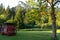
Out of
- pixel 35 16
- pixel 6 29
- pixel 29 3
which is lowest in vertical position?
pixel 6 29

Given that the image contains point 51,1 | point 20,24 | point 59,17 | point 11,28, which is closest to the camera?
point 51,1

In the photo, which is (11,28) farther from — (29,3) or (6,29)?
(29,3)

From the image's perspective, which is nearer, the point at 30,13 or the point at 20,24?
the point at 30,13

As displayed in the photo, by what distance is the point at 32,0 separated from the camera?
20.6 metres

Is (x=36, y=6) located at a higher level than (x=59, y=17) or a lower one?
higher

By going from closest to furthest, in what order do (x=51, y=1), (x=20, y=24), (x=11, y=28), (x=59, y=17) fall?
(x=51, y=1), (x=59, y=17), (x=11, y=28), (x=20, y=24)

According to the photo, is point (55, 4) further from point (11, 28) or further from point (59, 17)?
point (11, 28)

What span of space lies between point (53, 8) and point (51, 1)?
2.54 ft

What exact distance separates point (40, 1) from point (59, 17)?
9.47 ft

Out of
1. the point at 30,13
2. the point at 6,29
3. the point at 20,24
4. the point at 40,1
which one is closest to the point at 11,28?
the point at 6,29

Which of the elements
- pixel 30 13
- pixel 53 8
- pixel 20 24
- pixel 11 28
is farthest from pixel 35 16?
pixel 20 24

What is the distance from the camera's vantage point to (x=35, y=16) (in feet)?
68.7

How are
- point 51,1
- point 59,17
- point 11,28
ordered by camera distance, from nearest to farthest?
point 51,1 < point 59,17 < point 11,28

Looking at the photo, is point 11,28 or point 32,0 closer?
point 32,0
